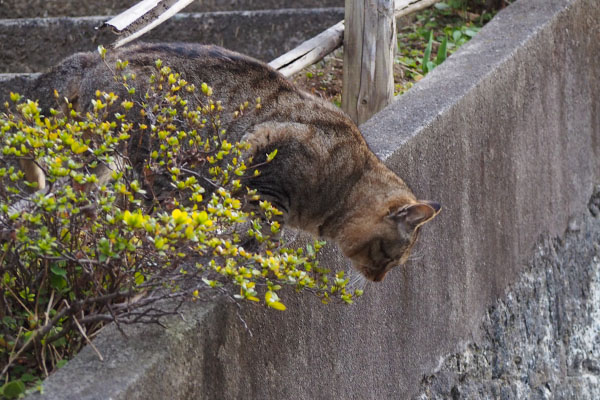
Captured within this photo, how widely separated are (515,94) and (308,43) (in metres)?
1.16

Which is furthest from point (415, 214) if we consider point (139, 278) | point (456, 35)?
point (456, 35)

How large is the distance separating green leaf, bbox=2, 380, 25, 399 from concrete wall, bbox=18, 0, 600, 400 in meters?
0.09

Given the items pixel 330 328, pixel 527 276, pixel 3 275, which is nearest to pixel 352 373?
pixel 330 328

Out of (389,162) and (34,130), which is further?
(389,162)

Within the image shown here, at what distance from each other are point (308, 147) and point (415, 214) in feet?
1.63

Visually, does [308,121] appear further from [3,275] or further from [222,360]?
[3,275]

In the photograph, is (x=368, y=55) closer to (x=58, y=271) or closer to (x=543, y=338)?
(x=543, y=338)

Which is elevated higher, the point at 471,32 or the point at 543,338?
the point at 471,32

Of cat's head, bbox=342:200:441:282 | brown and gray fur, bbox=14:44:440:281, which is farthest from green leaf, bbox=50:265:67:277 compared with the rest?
cat's head, bbox=342:200:441:282

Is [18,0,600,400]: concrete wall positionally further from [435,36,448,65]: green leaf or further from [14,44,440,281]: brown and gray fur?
[435,36,448,65]: green leaf

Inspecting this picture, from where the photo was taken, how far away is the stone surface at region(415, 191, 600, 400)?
15.8ft

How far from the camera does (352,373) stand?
378cm

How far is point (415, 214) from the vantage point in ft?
12.3

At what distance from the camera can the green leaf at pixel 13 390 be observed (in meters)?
2.46
